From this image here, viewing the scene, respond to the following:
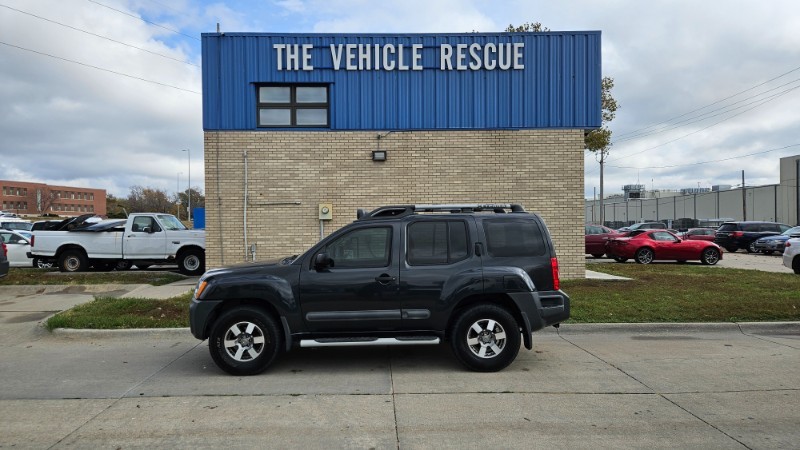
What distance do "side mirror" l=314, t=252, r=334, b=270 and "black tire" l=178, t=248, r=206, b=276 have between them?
1091 cm

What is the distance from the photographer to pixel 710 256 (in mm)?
20156

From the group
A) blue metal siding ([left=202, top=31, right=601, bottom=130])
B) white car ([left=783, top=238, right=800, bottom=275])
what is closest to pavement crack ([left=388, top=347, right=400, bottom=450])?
blue metal siding ([left=202, top=31, right=601, bottom=130])

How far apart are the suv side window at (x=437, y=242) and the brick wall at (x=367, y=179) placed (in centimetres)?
717

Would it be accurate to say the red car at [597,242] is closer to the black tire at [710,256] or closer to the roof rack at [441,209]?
the black tire at [710,256]

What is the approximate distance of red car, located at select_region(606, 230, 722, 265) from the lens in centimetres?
2019

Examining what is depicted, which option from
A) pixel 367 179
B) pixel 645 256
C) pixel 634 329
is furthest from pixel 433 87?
pixel 645 256

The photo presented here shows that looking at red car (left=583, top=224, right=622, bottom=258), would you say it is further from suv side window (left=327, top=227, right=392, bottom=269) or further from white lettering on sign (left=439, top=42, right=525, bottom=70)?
suv side window (left=327, top=227, right=392, bottom=269)

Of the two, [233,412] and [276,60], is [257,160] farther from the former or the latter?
[233,412]

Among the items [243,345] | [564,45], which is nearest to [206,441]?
[243,345]

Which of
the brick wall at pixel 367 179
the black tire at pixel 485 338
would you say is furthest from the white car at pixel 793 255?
the black tire at pixel 485 338

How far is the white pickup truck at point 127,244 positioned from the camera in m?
16.1

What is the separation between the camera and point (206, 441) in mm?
4344

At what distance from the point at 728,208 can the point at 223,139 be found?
7324 cm

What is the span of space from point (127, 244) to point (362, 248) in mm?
12542
